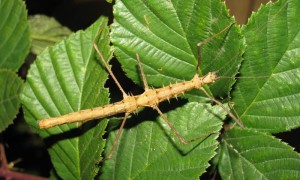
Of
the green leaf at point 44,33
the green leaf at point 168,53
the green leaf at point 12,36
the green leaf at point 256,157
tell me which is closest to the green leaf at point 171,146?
the green leaf at point 168,53

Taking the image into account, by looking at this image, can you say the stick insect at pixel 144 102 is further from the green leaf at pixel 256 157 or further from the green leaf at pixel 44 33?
the green leaf at pixel 44 33

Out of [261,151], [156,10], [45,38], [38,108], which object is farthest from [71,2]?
[261,151]

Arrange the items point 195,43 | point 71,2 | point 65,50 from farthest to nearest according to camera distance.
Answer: point 71,2, point 65,50, point 195,43

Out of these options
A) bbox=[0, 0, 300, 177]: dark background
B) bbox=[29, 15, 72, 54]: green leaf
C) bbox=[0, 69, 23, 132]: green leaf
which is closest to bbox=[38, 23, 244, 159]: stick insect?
bbox=[0, 69, 23, 132]: green leaf

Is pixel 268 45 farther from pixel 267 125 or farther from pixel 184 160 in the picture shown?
pixel 184 160

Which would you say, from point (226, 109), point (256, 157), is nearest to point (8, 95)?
point (226, 109)

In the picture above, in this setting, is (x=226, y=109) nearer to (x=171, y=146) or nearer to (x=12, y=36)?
(x=171, y=146)

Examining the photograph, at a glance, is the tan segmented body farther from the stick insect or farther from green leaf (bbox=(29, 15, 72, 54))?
green leaf (bbox=(29, 15, 72, 54))
